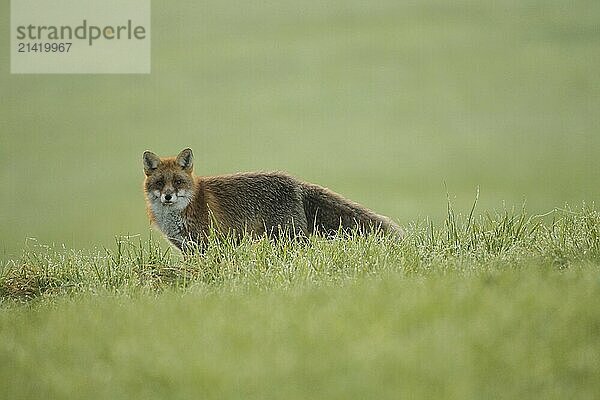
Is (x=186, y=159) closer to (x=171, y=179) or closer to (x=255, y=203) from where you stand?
(x=171, y=179)

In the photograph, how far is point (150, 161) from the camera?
826cm

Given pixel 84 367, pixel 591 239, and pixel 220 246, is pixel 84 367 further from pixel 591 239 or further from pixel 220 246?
pixel 591 239

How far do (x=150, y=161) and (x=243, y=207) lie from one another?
37.6 inches

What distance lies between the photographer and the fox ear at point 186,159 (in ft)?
26.9

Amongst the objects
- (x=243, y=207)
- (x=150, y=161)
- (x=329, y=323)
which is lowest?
(x=329, y=323)

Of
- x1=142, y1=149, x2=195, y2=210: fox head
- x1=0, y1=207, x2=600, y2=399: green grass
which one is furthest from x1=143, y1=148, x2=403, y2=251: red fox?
x1=0, y1=207, x2=600, y2=399: green grass

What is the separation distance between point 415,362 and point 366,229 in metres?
3.50

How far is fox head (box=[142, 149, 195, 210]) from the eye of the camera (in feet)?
26.7

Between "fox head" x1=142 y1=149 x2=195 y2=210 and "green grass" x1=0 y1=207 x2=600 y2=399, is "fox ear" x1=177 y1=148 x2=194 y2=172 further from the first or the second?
"green grass" x1=0 y1=207 x2=600 y2=399

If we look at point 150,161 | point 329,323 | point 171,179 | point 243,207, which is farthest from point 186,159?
point 329,323

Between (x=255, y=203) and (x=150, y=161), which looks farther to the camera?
(x=255, y=203)

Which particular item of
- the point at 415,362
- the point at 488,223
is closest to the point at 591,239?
the point at 488,223

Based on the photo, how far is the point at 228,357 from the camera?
16.7 feet

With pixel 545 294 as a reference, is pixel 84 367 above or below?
below
